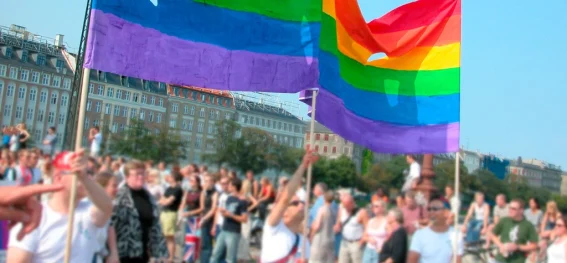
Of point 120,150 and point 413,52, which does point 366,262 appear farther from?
point 120,150

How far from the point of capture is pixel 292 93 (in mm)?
8062

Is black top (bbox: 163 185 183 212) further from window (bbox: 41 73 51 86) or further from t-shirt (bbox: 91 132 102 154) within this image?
window (bbox: 41 73 51 86)

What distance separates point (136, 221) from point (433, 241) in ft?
8.96

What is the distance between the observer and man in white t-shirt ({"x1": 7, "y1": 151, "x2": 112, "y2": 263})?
15.6ft

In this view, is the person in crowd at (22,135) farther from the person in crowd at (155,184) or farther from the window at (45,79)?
the window at (45,79)

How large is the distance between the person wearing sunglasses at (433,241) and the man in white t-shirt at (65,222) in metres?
3.13

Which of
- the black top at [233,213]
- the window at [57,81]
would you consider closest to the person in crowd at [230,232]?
the black top at [233,213]

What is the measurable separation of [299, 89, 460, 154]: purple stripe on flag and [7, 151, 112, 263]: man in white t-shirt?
12.8ft

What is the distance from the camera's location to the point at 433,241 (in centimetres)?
718

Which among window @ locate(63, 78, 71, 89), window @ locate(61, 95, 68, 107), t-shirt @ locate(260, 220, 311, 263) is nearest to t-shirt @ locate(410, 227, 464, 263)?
t-shirt @ locate(260, 220, 311, 263)

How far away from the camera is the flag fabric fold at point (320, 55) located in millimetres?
7172

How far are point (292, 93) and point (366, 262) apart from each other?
292cm

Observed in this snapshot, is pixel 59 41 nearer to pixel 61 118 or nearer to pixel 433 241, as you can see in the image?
pixel 61 118

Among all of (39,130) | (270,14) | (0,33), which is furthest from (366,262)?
(39,130)
